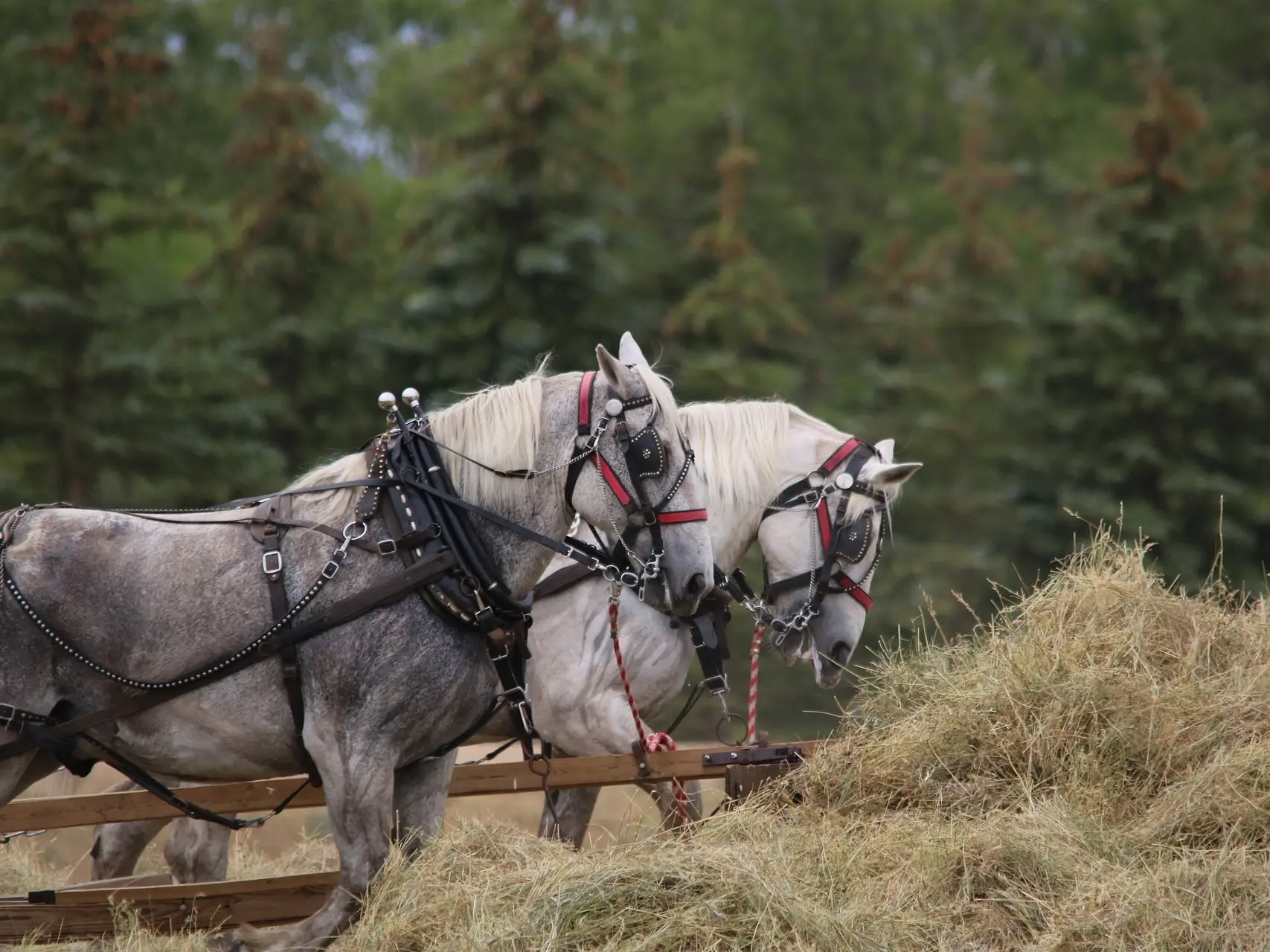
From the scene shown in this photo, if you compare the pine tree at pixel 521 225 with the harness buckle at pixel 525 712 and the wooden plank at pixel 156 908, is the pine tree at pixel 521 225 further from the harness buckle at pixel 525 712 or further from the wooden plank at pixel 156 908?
the wooden plank at pixel 156 908

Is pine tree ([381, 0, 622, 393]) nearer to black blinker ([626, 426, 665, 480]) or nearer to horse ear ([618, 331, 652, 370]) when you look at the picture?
horse ear ([618, 331, 652, 370])

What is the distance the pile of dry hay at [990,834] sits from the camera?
366cm

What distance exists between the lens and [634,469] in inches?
174

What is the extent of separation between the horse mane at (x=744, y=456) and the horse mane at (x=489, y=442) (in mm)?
1496

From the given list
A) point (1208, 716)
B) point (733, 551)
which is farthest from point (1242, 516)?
point (1208, 716)

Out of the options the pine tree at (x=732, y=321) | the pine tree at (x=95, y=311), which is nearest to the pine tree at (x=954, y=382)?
the pine tree at (x=732, y=321)

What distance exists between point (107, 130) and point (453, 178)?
4.08 metres

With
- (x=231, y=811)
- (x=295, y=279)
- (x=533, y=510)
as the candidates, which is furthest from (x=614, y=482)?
(x=295, y=279)

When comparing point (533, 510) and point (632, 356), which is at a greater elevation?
point (632, 356)

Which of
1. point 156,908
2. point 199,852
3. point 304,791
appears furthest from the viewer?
point 199,852

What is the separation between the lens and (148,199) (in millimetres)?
13016

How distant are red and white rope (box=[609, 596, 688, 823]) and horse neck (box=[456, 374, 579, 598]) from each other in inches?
33.3

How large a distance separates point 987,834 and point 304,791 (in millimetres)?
2318

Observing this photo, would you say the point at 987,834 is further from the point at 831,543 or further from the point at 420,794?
the point at 831,543
